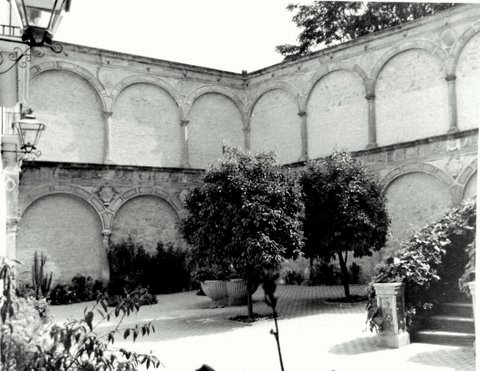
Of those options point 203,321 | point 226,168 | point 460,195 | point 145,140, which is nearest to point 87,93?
point 145,140

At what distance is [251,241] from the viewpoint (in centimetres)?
1324

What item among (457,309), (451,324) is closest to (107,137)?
(457,309)

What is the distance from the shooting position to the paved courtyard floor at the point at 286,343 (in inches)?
351

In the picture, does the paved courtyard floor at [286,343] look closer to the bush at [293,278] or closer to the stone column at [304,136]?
the bush at [293,278]

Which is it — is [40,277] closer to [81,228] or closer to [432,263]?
[81,228]

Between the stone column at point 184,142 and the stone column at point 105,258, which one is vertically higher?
the stone column at point 184,142

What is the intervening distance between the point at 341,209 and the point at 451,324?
5.63m

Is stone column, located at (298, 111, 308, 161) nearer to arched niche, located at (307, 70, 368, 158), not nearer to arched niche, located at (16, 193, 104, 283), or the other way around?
arched niche, located at (307, 70, 368, 158)

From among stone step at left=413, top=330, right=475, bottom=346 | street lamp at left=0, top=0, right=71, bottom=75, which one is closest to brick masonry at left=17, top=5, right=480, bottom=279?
stone step at left=413, top=330, right=475, bottom=346

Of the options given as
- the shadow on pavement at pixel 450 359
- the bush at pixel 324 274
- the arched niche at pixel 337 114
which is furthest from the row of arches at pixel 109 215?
the shadow on pavement at pixel 450 359

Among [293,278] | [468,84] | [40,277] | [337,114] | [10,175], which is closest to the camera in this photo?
[10,175]

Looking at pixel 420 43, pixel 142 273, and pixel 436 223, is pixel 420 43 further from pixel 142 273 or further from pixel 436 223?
pixel 142 273

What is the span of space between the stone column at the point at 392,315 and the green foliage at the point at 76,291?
11.4 meters

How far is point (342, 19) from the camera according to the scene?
28891mm
